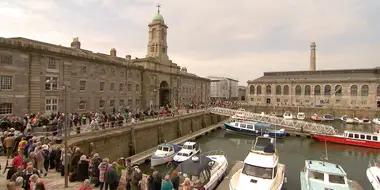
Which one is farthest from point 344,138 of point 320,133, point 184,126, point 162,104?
point 162,104

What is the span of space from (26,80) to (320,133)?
45.0 metres

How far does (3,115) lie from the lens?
22.1m

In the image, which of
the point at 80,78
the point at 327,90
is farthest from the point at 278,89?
the point at 80,78

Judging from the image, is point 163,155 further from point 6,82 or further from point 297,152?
point 297,152

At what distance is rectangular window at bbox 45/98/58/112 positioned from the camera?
26.2 metres

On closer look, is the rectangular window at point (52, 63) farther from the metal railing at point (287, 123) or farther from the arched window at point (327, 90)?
the arched window at point (327, 90)

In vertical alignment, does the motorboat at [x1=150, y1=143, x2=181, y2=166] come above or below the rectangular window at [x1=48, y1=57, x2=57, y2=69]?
below

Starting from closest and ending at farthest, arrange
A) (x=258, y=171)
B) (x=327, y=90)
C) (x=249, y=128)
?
(x=258, y=171)
(x=249, y=128)
(x=327, y=90)

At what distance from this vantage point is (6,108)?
22406 millimetres

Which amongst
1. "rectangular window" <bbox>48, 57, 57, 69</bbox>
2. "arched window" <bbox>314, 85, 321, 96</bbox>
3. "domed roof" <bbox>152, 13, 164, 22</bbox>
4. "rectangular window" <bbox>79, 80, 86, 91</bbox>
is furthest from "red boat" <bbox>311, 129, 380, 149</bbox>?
"arched window" <bbox>314, 85, 321, 96</bbox>

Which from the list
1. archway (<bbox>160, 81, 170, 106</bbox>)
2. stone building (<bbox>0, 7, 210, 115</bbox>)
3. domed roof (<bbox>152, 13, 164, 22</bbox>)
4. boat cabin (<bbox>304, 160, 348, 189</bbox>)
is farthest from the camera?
domed roof (<bbox>152, 13, 164, 22</bbox>)

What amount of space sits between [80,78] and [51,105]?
5.31 meters

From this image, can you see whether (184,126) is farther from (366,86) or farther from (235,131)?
(366,86)

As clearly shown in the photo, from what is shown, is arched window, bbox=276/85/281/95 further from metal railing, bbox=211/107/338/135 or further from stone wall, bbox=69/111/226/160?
stone wall, bbox=69/111/226/160
